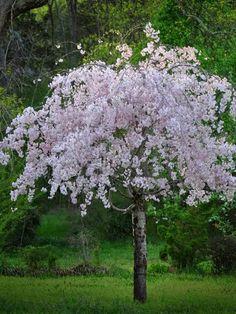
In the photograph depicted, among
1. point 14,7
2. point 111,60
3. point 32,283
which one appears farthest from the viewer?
point 111,60

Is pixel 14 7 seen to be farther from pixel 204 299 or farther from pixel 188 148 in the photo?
pixel 204 299

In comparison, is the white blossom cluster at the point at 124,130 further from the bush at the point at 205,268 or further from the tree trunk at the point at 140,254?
the bush at the point at 205,268

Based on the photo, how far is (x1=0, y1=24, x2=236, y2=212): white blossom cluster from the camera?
11.2m

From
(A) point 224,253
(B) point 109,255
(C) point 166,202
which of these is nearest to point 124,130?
(A) point 224,253

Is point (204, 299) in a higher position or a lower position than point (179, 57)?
lower

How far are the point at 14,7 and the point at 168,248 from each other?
11480 millimetres

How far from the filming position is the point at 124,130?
12047 mm

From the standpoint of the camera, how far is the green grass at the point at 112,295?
12.2 m

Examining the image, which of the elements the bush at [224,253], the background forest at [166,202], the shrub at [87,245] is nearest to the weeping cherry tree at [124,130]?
the background forest at [166,202]

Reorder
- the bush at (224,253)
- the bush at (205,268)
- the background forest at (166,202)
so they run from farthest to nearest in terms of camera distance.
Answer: the bush at (205,268) < the bush at (224,253) < the background forest at (166,202)

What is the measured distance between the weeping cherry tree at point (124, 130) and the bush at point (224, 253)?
6.89m

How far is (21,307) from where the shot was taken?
1241cm

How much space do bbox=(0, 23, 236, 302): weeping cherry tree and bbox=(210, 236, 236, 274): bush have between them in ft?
22.6

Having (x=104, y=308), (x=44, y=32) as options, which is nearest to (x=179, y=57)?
(x=104, y=308)
